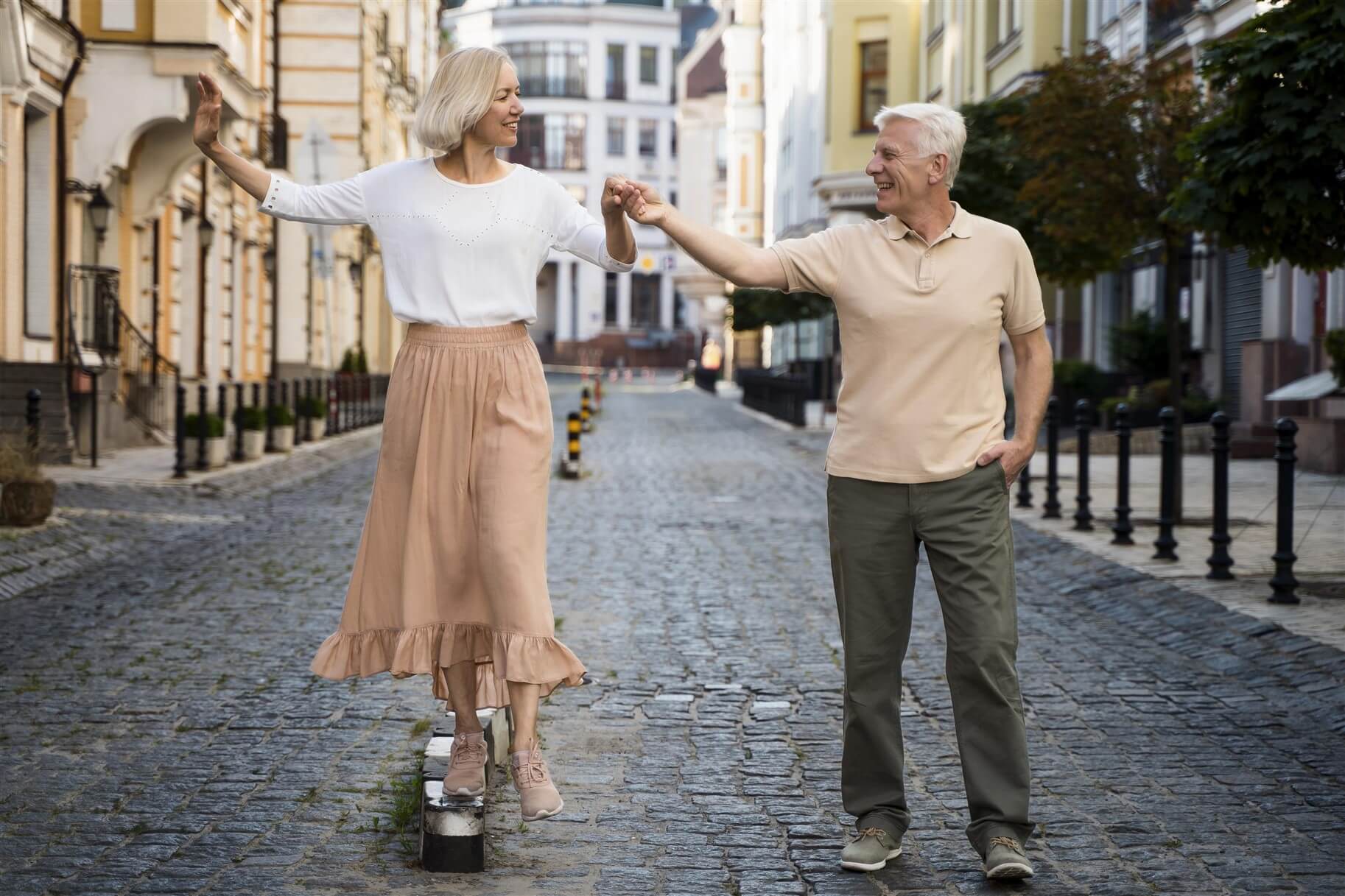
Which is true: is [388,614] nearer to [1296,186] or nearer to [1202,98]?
[1296,186]

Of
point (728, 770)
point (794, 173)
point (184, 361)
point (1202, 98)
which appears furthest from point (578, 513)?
point (794, 173)

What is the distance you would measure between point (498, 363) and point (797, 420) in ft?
97.4

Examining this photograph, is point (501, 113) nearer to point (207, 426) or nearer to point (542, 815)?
point (542, 815)

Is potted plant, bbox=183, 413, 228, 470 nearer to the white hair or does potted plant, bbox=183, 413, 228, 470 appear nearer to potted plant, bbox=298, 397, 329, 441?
potted plant, bbox=298, 397, 329, 441

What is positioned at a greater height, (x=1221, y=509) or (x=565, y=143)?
(x=565, y=143)

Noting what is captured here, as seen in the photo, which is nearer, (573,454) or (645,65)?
(573,454)

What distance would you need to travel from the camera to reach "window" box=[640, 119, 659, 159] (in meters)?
115

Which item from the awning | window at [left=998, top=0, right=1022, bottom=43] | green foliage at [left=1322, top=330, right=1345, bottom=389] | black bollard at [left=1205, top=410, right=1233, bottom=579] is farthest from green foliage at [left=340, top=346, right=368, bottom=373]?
black bollard at [left=1205, top=410, right=1233, bottom=579]

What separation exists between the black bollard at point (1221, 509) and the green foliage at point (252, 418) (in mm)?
13538

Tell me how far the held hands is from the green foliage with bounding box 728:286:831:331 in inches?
1228

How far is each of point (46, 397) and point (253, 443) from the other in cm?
291

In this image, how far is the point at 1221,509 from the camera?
33.4 ft

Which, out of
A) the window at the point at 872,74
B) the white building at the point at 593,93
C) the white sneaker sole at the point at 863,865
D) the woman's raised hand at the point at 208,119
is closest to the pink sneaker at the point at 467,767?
the white sneaker sole at the point at 863,865

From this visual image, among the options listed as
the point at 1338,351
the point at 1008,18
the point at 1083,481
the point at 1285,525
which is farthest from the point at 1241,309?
the point at 1285,525
